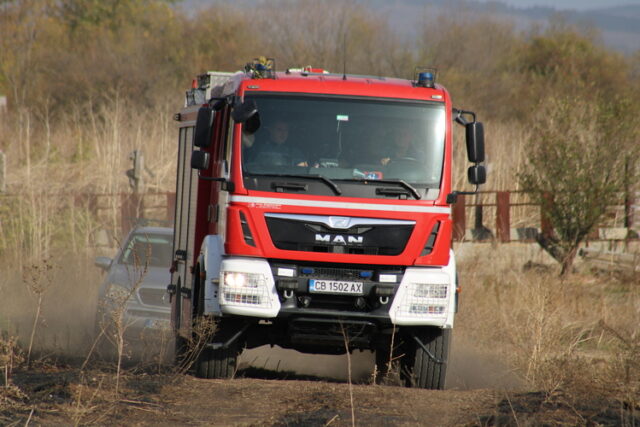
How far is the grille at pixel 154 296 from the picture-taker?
1261 cm

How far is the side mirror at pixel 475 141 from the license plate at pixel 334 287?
165 centimetres

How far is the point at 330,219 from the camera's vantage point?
28.2ft

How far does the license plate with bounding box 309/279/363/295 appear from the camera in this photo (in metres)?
8.62

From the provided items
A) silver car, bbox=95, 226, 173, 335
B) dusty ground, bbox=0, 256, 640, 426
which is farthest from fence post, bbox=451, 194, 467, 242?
dusty ground, bbox=0, 256, 640, 426

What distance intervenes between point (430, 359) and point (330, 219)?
5.51 feet

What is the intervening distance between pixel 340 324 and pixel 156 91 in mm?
32226

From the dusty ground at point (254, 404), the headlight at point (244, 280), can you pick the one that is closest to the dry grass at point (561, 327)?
the dusty ground at point (254, 404)

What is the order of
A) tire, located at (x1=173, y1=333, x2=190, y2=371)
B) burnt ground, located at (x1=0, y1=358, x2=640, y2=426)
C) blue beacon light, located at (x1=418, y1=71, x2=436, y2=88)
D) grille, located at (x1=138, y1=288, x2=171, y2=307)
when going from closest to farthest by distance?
burnt ground, located at (x1=0, y1=358, x2=640, y2=426) < blue beacon light, located at (x1=418, y1=71, x2=436, y2=88) < tire, located at (x1=173, y1=333, x2=190, y2=371) < grille, located at (x1=138, y1=288, x2=171, y2=307)

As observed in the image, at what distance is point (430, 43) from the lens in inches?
1949

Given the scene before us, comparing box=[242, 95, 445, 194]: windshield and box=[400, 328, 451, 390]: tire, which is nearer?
box=[242, 95, 445, 194]: windshield

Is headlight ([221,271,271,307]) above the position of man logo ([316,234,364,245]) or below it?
below

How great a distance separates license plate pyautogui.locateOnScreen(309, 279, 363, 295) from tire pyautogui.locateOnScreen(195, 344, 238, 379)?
110 cm

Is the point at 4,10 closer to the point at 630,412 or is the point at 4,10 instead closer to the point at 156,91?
the point at 156,91

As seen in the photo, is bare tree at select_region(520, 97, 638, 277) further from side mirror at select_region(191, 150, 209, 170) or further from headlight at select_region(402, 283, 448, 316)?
side mirror at select_region(191, 150, 209, 170)
